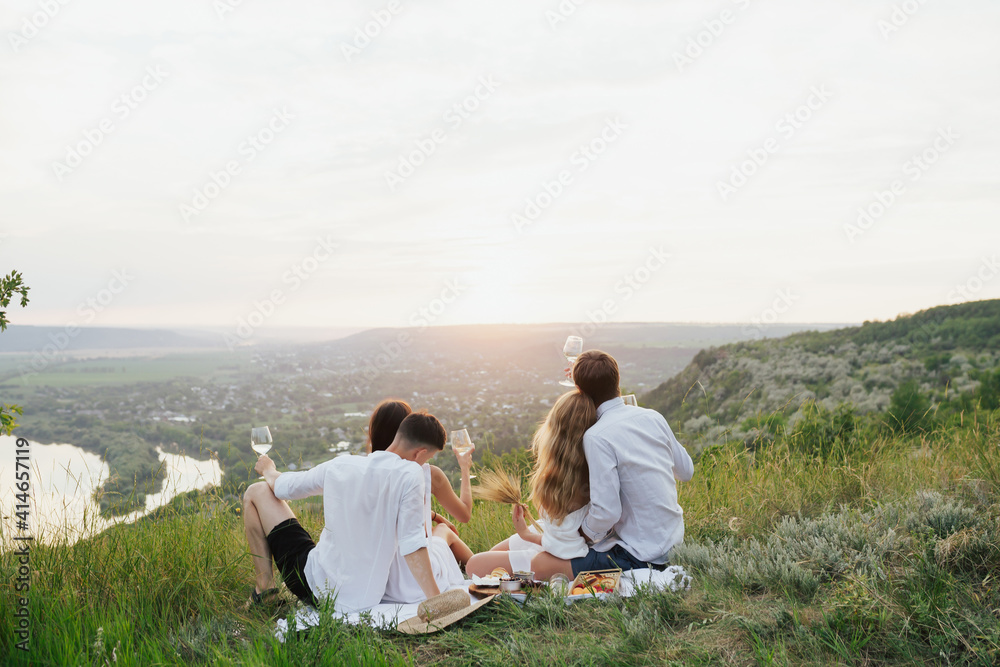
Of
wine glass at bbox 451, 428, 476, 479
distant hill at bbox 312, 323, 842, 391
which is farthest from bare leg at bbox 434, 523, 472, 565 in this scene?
distant hill at bbox 312, 323, 842, 391

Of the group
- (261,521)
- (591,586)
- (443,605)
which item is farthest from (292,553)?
(591,586)

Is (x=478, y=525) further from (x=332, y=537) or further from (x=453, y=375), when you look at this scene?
(x=453, y=375)

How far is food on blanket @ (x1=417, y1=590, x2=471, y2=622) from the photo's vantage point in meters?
3.52

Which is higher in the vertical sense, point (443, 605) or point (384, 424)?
point (384, 424)

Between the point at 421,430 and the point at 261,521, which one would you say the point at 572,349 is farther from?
the point at 261,521

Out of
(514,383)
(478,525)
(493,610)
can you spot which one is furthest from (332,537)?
(514,383)

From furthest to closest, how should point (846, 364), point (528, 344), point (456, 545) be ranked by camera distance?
point (846, 364)
point (528, 344)
point (456, 545)

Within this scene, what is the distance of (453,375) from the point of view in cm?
2314

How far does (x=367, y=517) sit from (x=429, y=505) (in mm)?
403

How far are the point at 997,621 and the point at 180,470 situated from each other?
17.9 feet

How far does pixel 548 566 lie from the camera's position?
4.10 m

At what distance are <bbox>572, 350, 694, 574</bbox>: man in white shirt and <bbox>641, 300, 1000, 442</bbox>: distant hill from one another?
14973mm

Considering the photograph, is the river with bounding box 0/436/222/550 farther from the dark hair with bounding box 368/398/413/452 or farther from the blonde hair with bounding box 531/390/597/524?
the blonde hair with bounding box 531/390/597/524

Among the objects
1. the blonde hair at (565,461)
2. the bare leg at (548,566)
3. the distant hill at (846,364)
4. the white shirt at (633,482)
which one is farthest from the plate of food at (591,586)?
the distant hill at (846,364)
